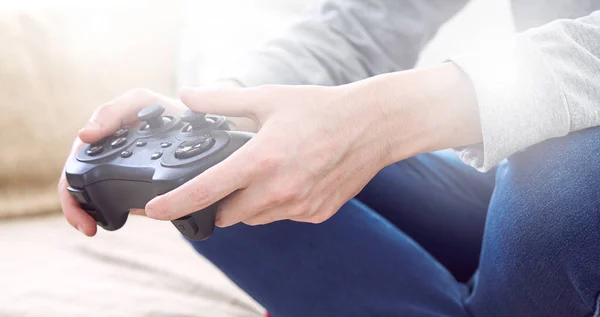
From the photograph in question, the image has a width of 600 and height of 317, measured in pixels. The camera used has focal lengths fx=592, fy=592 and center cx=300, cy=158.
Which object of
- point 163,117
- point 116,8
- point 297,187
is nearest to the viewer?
point 297,187

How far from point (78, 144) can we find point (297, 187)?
0.73 ft

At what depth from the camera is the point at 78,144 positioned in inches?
19.6

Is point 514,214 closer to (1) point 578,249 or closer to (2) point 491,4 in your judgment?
(1) point 578,249

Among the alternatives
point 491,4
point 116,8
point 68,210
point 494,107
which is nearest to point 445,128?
point 494,107

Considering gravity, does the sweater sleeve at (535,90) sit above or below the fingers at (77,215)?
above

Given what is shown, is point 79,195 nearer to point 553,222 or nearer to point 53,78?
point 553,222

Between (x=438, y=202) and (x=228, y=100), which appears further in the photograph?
(x=438, y=202)

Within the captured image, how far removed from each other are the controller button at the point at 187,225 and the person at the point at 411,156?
2 cm

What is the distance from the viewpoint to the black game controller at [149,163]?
1.26 feet

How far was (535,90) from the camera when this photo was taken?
0.38 meters

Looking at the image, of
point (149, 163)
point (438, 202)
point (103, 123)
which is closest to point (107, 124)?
point (103, 123)

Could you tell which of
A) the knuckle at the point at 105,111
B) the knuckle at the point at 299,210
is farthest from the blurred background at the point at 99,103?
the knuckle at the point at 299,210

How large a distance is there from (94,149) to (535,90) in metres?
0.32

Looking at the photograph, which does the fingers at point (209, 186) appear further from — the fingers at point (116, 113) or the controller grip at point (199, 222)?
the fingers at point (116, 113)
